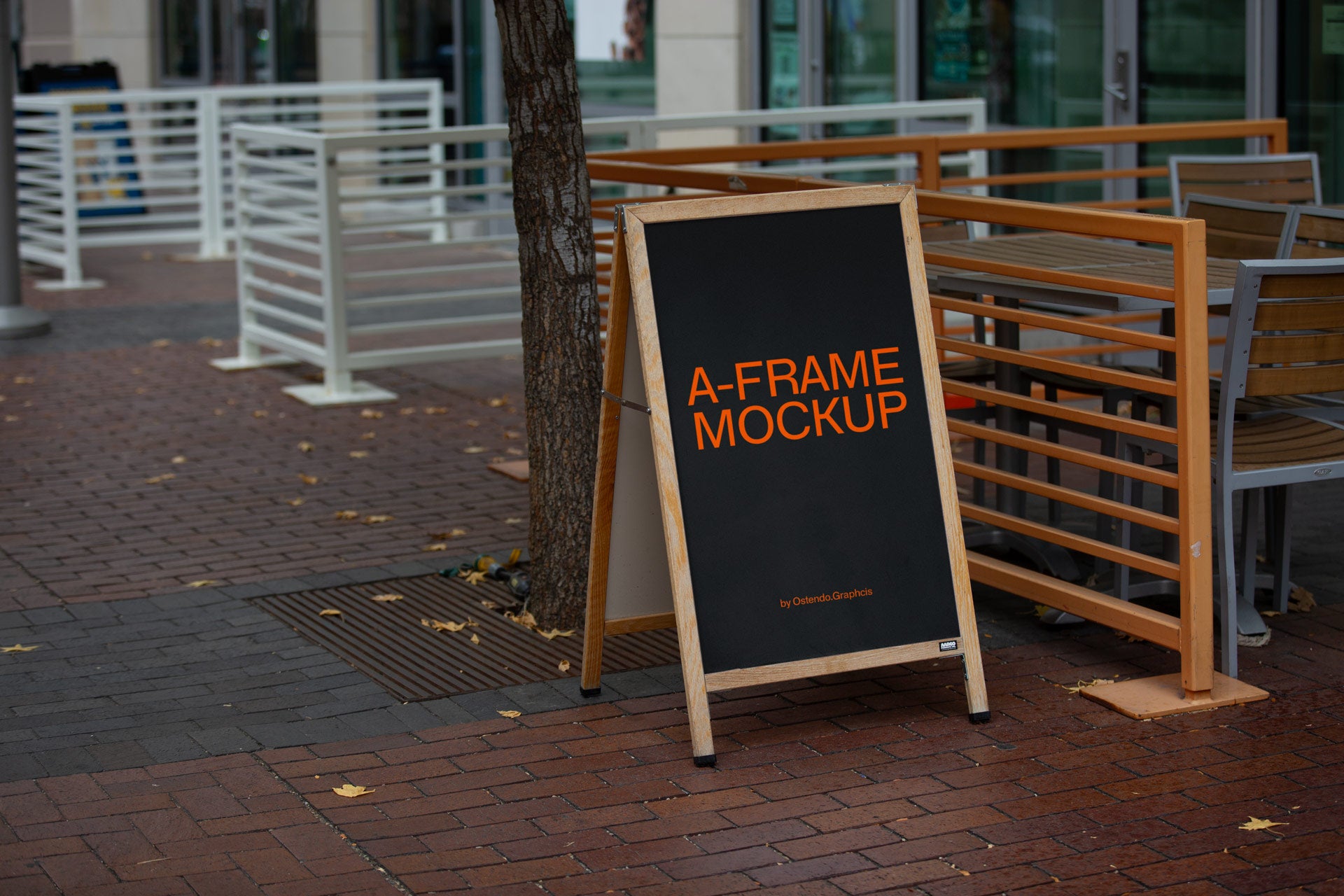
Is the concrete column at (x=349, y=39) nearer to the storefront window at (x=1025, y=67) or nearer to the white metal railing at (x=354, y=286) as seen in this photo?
the white metal railing at (x=354, y=286)

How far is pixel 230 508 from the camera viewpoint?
23.3ft

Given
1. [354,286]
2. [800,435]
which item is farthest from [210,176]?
[800,435]

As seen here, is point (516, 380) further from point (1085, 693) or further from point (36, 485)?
point (1085, 693)

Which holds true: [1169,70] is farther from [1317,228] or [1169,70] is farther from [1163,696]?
[1163,696]

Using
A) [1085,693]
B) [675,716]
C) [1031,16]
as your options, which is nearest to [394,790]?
[675,716]

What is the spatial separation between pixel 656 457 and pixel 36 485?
4313 millimetres

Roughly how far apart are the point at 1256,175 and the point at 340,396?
16.9 ft

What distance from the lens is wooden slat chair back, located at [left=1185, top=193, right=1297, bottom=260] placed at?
6.35 metres

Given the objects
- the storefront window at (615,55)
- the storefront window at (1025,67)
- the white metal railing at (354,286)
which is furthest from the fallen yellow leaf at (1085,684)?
the storefront window at (615,55)

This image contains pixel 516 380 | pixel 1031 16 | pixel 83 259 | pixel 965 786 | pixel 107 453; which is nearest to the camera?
pixel 965 786

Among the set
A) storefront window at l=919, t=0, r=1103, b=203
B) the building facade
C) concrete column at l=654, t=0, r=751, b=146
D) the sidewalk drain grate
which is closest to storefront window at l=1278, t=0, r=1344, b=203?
the building facade

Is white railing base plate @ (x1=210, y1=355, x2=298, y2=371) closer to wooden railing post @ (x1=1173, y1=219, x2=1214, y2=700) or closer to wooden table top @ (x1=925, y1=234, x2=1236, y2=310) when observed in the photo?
wooden table top @ (x1=925, y1=234, x2=1236, y2=310)

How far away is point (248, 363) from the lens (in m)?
10.6

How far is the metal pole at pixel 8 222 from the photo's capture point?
11.3 m
